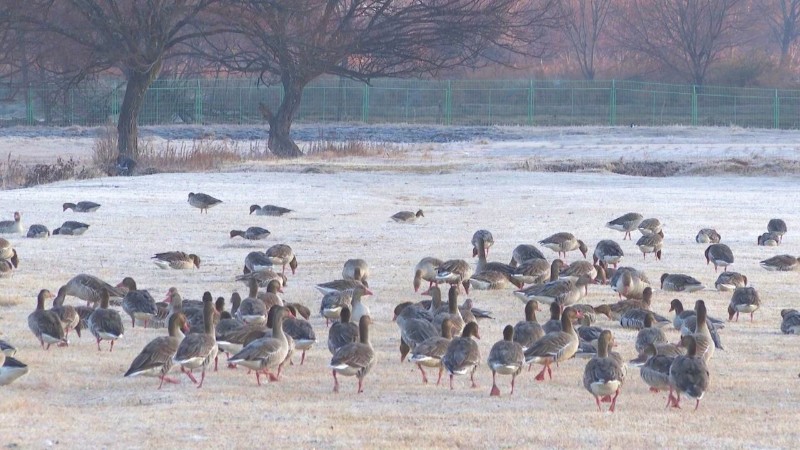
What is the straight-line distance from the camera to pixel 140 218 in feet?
67.9

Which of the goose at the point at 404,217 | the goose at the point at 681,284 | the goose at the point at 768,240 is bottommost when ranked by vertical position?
the goose at the point at 681,284

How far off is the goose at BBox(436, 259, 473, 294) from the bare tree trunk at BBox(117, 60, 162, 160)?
878 inches

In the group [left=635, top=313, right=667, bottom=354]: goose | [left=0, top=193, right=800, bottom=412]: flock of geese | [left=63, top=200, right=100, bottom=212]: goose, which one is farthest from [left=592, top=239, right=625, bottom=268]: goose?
[left=63, top=200, right=100, bottom=212]: goose

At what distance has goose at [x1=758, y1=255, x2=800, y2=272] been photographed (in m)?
15.9

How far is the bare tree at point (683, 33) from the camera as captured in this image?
6388cm

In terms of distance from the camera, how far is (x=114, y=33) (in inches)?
1375

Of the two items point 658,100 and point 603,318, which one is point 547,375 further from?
point 658,100

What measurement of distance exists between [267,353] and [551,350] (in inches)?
82.6

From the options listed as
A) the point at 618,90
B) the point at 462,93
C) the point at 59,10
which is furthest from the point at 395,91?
the point at 59,10

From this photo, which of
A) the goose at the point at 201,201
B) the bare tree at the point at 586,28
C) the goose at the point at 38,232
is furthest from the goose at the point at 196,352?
the bare tree at the point at 586,28

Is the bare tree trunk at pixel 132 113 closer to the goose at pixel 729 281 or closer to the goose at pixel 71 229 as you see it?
the goose at pixel 71 229

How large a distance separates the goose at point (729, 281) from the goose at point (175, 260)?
5.96m

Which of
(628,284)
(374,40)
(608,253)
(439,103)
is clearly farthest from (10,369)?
(439,103)

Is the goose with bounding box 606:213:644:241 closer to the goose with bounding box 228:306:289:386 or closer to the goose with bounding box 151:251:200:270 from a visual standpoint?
the goose with bounding box 151:251:200:270
